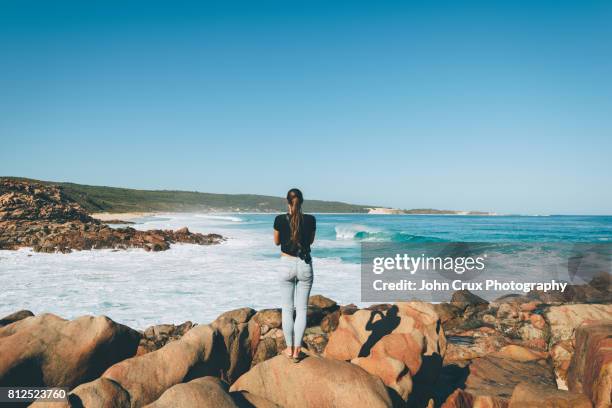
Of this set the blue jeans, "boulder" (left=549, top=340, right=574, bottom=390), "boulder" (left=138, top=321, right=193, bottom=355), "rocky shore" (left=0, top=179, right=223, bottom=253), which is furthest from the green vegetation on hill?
"boulder" (left=549, top=340, right=574, bottom=390)

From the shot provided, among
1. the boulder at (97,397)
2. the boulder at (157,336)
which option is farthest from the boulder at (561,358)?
the boulder at (157,336)

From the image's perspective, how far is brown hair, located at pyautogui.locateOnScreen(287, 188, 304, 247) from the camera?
5082mm

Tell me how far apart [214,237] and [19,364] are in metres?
31.3

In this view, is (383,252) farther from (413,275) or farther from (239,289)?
(239,289)

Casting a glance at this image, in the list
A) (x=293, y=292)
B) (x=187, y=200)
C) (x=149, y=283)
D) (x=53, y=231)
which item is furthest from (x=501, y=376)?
(x=187, y=200)

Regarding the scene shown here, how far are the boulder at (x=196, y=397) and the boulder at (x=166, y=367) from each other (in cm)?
109

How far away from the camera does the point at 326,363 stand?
195 inches

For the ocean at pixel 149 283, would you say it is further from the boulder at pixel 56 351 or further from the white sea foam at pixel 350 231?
the white sea foam at pixel 350 231

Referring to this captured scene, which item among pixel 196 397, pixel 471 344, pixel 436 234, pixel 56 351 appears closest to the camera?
pixel 196 397

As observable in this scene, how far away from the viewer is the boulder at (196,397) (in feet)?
13.0

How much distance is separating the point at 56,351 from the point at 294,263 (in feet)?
12.6

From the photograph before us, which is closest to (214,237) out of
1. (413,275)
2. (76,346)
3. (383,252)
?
(383,252)

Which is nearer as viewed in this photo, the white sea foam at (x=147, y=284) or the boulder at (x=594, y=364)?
the boulder at (x=594, y=364)

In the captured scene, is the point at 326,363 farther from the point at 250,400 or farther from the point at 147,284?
the point at 147,284
